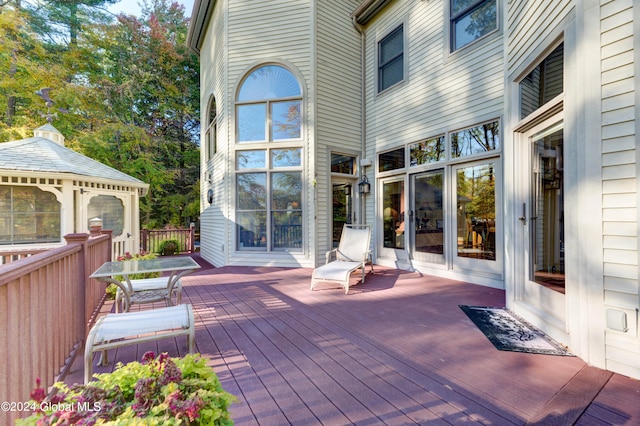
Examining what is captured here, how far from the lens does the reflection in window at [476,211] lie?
482cm

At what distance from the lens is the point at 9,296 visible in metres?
1.38

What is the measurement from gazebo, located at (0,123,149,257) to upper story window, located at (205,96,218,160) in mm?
2608

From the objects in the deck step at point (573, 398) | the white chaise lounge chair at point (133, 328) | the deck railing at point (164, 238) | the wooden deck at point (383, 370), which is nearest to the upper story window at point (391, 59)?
the wooden deck at point (383, 370)

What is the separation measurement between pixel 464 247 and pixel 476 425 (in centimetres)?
397

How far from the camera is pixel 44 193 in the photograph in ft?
22.4

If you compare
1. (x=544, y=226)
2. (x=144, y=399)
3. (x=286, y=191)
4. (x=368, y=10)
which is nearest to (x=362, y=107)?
(x=368, y=10)

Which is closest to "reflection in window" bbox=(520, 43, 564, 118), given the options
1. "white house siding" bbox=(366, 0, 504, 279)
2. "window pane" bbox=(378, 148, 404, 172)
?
"white house siding" bbox=(366, 0, 504, 279)

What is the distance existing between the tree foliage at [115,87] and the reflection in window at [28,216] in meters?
4.02

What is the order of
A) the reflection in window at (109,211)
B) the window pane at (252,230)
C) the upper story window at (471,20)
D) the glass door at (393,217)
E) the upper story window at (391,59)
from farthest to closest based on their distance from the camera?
the reflection in window at (109,211)
the window pane at (252,230)
the upper story window at (391,59)
the glass door at (393,217)
the upper story window at (471,20)

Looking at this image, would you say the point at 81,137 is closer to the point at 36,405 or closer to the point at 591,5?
the point at 36,405

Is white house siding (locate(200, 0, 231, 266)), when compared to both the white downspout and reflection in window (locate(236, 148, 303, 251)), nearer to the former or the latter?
reflection in window (locate(236, 148, 303, 251))

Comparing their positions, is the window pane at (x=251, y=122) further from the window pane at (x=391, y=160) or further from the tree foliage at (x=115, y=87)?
the tree foliage at (x=115, y=87)

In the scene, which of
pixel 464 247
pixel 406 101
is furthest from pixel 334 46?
pixel 464 247

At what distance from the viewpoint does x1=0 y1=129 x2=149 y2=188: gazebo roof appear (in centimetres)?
608
